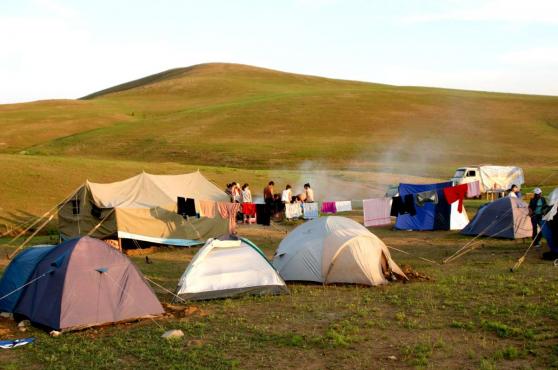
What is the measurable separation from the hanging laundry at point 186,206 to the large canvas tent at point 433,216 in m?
9.18

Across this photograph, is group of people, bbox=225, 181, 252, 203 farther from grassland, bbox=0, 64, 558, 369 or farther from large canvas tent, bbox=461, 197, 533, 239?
large canvas tent, bbox=461, 197, 533, 239

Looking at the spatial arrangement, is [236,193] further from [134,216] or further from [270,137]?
[270,137]

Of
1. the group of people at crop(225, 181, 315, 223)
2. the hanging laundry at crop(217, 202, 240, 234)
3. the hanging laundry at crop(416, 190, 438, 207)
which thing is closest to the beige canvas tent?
the hanging laundry at crop(217, 202, 240, 234)

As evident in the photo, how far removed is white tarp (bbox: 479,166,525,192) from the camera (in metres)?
45.0

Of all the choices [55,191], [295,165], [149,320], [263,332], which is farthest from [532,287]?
[295,165]

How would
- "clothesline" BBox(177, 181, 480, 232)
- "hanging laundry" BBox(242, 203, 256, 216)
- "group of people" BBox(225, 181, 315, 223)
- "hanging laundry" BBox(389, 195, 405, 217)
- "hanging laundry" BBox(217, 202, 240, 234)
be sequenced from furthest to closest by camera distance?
"group of people" BBox(225, 181, 315, 223) → "hanging laundry" BBox(242, 203, 256, 216) → "hanging laundry" BBox(217, 202, 240, 234) → "clothesline" BBox(177, 181, 480, 232) → "hanging laundry" BBox(389, 195, 405, 217)

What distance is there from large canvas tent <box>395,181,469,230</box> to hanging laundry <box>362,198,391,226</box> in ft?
6.27

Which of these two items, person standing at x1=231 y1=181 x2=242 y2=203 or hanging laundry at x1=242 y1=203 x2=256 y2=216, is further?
person standing at x1=231 y1=181 x2=242 y2=203

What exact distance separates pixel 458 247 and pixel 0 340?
1593 cm

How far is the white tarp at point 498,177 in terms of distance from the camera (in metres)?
45.0

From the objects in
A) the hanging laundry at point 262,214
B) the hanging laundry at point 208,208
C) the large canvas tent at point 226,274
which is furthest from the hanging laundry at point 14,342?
the hanging laundry at point 262,214

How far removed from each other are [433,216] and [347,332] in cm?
1733

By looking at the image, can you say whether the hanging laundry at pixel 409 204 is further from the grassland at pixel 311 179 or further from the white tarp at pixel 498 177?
the white tarp at pixel 498 177

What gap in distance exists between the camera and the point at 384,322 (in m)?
12.4
